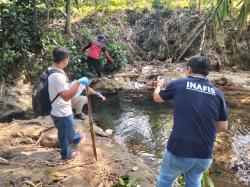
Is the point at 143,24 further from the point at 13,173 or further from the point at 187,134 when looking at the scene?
the point at 187,134

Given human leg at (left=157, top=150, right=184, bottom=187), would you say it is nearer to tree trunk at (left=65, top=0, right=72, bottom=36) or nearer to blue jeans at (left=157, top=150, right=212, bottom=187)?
blue jeans at (left=157, top=150, right=212, bottom=187)

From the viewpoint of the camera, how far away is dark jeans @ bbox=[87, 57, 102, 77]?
11633 millimetres

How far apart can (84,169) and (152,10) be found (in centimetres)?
1067

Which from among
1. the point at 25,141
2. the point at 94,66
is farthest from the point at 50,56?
the point at 25,141

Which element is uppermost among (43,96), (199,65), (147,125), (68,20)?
(68,20)

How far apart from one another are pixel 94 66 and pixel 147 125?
346 cm

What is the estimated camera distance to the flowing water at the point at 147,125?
24.3ft

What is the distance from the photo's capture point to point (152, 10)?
15.0m

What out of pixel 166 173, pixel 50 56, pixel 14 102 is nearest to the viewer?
pixel 166 173

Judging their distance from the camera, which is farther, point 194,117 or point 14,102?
point 14,102

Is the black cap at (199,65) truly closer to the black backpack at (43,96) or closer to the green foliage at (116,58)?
the black backpack at (43,96)

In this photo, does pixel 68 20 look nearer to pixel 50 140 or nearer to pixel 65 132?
pixel 50 140

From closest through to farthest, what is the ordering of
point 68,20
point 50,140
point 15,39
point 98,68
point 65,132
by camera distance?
1. point 65,132
2. point 50,140
3. point 15,39
4. point 98,68
5. point 68,20

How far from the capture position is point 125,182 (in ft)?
16.8
